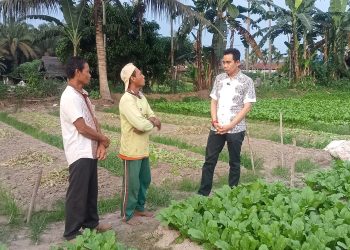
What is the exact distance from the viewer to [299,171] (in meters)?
7.61

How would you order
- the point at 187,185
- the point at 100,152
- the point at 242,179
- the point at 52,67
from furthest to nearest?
the point at 52,67
the point at 242,179
the point at 187,185
the point at 100,152

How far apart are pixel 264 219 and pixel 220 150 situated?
67.0 inches

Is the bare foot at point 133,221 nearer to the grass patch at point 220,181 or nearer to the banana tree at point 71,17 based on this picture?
the grass patch at point 220,181

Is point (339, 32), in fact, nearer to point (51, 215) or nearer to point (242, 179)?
point (242, 179)

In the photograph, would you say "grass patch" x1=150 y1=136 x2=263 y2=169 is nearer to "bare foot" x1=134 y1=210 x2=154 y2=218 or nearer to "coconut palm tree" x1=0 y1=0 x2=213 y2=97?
"bare foot" x1=134 y1=210 x2=154 y2=218

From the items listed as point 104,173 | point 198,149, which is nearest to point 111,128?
point 198,149

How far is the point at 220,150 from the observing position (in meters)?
5.39

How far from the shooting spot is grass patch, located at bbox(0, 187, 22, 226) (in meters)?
5.17

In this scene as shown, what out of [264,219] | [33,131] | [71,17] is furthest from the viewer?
[71,17]

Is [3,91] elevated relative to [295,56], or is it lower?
lower

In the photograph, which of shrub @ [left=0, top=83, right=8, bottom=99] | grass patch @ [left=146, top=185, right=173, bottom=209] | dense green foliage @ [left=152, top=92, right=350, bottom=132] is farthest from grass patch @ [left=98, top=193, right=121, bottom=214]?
shrub @ [left=0, top=83, right=8, bottom=99]

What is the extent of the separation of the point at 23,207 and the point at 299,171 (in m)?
4.28

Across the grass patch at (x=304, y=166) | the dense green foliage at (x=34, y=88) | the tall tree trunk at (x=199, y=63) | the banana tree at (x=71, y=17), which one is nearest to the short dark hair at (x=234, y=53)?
the grass patch at (x=304, y=166)

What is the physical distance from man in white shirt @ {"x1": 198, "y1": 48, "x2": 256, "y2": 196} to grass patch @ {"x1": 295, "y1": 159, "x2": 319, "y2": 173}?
2.59 metres
